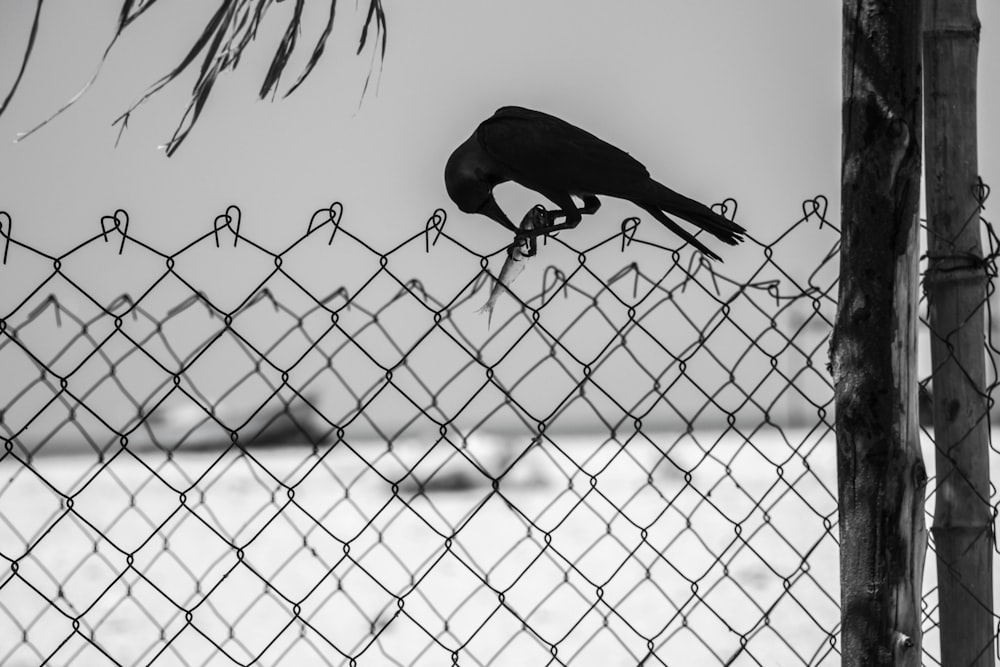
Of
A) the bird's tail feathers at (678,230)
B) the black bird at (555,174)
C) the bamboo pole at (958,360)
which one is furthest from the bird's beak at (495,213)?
the bamboo pole at (958,360)

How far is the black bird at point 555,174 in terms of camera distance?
1954mm

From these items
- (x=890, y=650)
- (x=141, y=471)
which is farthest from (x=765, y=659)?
(x=141, y=471)

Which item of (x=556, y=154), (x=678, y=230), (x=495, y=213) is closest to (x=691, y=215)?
(x=678, y=230)

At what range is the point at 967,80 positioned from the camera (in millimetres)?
1855

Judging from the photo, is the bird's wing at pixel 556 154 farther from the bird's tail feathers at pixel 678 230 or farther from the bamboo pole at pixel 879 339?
the bamboo pole at pixel 879 339

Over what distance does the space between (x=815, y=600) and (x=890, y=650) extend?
2.80 metres

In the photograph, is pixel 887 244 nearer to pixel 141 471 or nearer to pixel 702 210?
pixel 702 210

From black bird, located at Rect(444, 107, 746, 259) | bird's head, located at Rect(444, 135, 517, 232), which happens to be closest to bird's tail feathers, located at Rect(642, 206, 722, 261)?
black bird, located at Rect(444, 107, 746, 259)

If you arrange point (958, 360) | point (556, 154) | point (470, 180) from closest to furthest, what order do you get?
1. point (958, 360)
2. point (556, 154)
3. point (470, 180)

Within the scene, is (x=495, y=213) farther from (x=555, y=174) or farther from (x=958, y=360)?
(x=958, y=360)

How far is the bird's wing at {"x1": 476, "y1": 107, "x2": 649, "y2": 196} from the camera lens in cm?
203

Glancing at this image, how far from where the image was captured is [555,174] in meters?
2.10

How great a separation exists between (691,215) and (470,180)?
504mm

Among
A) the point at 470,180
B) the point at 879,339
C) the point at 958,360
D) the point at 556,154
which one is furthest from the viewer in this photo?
the point at 470,180
